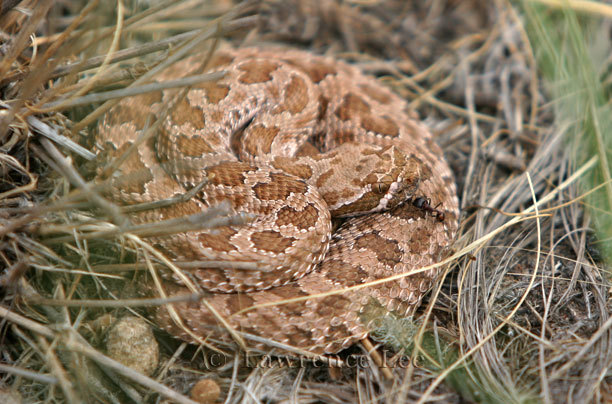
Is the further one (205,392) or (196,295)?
(205,392)

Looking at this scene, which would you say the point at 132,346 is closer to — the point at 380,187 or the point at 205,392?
the point at 205,392

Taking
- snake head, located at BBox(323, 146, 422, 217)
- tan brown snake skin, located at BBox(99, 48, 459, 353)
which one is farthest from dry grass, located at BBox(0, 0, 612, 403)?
snake head, located at BBox(323, 146, 422, 217)

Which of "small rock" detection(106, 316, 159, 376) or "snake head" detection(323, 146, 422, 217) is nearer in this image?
"small rock" detection(106, 316, 159, 376)

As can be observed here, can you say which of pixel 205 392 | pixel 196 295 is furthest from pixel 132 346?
pixel 196 295

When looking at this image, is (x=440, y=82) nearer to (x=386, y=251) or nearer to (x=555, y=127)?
(x=555, y=127)

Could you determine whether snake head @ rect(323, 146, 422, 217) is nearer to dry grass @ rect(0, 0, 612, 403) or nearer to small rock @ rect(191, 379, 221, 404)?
dry grass @ rect(0, 0, 612, 403)
